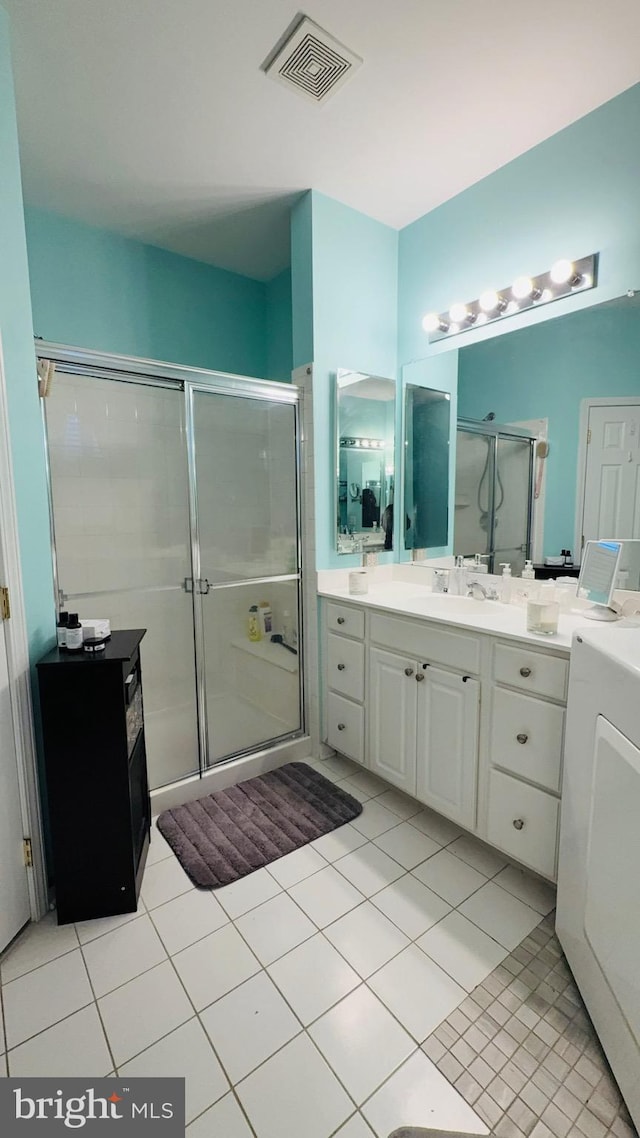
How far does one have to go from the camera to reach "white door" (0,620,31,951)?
4.47 feet

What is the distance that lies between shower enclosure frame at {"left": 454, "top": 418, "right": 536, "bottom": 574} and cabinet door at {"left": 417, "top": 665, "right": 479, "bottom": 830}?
65cm

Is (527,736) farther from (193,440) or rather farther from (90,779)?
(193,440)

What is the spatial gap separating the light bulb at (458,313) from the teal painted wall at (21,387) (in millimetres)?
1714

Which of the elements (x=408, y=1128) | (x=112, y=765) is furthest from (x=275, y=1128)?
(x=112, y=765)

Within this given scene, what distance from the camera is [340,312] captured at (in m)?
2.30

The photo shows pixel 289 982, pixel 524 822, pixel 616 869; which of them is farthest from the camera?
pixel 524 822

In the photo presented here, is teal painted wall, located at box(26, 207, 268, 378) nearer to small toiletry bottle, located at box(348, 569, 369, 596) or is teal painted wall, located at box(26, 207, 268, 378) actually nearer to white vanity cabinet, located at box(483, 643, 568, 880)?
small toiletry bottle, located at box(348, 569, 369, 596)

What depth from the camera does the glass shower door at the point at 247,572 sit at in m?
2.43

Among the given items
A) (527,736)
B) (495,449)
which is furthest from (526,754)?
(495,449)

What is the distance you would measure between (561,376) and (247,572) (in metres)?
1.75

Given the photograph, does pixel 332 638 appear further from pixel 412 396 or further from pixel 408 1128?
pixel 408 1128

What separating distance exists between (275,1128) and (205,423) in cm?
249

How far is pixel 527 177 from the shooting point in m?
1.92

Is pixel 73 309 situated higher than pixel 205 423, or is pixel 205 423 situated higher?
pixel 73 309
